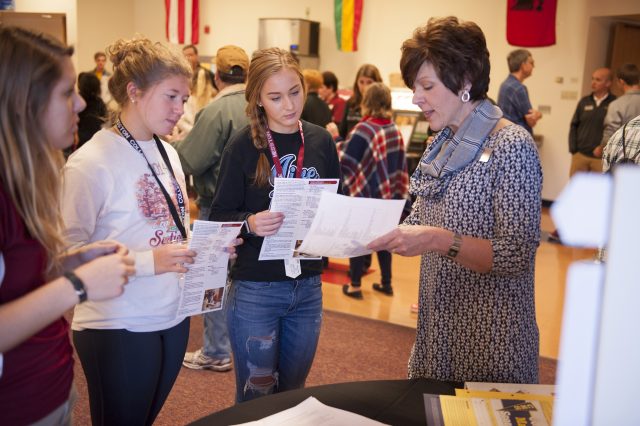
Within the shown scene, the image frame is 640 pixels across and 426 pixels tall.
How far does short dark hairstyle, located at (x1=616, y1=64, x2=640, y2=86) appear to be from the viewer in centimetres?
644

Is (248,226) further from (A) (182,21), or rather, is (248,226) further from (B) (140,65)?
(A) (182,21)

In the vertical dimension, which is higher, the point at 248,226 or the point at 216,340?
the point at 248,226

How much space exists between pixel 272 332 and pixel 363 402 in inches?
26.7

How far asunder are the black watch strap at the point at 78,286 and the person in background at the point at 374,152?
3702mm

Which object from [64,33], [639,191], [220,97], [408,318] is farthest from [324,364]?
[64,33]

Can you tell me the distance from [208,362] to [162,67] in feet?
7.02

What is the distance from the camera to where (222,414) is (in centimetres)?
141

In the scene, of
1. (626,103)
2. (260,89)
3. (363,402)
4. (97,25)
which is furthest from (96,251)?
(97,25)

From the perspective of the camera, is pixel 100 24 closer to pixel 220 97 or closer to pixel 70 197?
pixel 220 97

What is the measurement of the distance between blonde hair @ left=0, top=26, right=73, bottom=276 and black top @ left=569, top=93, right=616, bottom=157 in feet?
24.0

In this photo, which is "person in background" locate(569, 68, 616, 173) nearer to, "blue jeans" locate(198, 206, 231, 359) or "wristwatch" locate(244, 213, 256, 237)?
"blue jeans" locate(198, 206, 231, 359)

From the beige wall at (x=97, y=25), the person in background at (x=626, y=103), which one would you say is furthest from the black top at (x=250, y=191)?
the beige wall at (x=97, y=25)

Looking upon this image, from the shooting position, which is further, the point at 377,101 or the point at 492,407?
the point at 377,101

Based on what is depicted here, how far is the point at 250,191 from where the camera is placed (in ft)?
6.93
